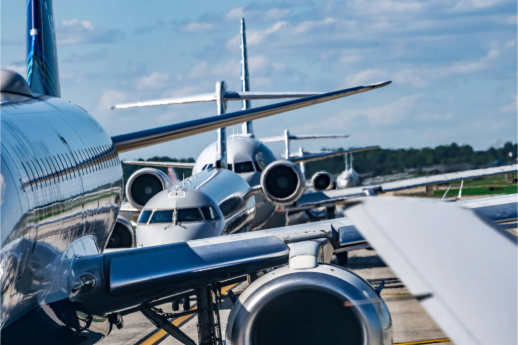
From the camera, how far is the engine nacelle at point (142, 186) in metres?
19.6

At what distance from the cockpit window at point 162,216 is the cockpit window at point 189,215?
0.18 m

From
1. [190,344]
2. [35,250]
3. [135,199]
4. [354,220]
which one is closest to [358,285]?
[190,344]

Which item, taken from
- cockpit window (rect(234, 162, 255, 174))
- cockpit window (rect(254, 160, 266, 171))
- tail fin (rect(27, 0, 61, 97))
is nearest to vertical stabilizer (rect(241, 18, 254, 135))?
cockpit window (rect(254, 160, 266, 171))

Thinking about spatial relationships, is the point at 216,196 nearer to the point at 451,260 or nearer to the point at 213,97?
the point at 213,97

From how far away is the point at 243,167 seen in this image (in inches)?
969

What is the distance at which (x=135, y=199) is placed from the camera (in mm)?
19656

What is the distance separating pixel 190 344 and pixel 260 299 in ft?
6.55

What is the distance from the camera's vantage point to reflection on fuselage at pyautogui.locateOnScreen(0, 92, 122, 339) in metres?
5.39

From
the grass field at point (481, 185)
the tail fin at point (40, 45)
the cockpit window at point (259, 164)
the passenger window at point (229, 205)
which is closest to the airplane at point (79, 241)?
the tail fin at point (40, 45)

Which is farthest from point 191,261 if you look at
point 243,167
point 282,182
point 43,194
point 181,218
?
point 243,167

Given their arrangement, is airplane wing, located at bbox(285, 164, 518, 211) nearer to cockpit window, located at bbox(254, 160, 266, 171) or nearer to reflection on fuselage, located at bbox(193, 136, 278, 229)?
reflection on fuselage, located at bbox(193, 136, 278, 229)

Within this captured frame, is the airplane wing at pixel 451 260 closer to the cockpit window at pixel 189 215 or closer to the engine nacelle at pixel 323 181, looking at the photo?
the cockpit window at pixel 189 215

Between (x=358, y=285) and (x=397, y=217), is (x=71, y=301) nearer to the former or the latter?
(x=358, y=285)

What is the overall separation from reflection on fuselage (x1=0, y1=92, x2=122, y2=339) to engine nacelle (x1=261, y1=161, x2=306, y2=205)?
11.3 meters
